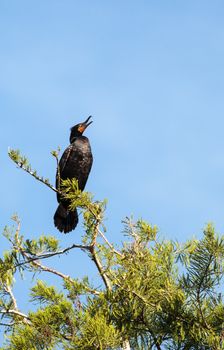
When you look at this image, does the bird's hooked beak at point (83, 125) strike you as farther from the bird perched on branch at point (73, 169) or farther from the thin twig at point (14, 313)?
the thin twig at point (14, 313)

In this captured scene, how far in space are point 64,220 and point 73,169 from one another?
719 millimetres

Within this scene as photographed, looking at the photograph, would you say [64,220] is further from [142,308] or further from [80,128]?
[142,308]

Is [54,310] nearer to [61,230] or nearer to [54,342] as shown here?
[54,342]

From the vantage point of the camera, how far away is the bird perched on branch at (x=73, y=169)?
27.9 feet

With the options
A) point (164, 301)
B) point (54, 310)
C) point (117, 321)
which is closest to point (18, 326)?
point (54, 310)

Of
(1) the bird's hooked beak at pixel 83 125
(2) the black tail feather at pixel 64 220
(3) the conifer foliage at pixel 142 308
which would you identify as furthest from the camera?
(1) the bird's hooked beak at pixel 83 125

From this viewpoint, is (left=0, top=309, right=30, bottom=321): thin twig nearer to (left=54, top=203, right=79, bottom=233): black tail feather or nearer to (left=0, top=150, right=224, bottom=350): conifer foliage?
(left=0, top=150, right=224, bottom=350): conifer foliage

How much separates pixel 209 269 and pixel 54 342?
102 cm

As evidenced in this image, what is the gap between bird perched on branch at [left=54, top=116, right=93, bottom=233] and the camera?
8.52 m

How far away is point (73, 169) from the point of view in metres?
8.88

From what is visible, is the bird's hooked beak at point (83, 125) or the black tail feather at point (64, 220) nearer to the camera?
the black tail feather at point (64, 220)

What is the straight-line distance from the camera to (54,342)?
4.27 metres

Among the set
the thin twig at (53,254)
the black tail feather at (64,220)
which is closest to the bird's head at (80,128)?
the black tail feather at (64,220)

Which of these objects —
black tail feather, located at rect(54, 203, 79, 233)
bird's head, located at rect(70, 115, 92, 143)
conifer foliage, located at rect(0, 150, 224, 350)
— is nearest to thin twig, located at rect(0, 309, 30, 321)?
conifer foliage, located at rect(0, 150, 224, 350)
